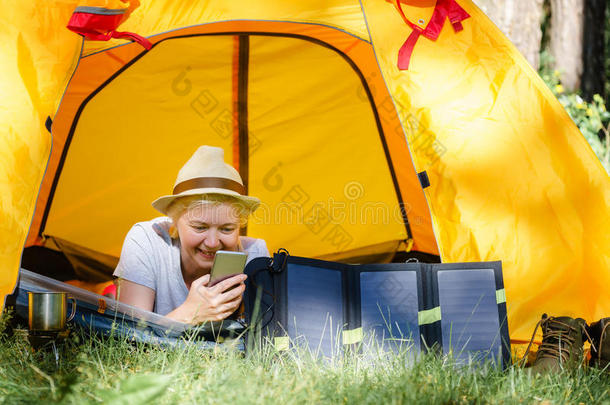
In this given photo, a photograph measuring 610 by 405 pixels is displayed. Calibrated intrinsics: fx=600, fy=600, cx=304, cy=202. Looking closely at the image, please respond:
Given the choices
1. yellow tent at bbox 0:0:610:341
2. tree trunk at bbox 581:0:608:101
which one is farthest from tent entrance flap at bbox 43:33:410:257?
tree trunk at bbox 581:0:608:101

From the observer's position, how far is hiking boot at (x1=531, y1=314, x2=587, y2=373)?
171cm

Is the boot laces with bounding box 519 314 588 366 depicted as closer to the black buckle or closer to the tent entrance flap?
the black buckle

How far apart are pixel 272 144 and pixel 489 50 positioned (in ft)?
3.98

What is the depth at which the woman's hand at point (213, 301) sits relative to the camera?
1.81m

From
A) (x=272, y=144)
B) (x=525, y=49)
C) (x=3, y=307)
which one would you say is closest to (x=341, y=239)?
(x=272, y=144)

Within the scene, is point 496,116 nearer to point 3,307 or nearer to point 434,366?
point 434,366

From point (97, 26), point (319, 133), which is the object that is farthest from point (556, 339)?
point (97, 26)

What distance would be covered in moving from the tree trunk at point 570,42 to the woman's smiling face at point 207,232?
5.06 m

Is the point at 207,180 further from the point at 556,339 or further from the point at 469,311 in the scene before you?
the point at 556,339

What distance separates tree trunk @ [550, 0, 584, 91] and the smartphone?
521cm

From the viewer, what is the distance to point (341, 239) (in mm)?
3066

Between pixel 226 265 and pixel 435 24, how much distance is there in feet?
3.72

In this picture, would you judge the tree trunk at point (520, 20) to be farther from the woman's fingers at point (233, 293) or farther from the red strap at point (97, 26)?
the woman's fingers at point (233, 293)

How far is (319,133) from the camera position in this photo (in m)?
2.98
